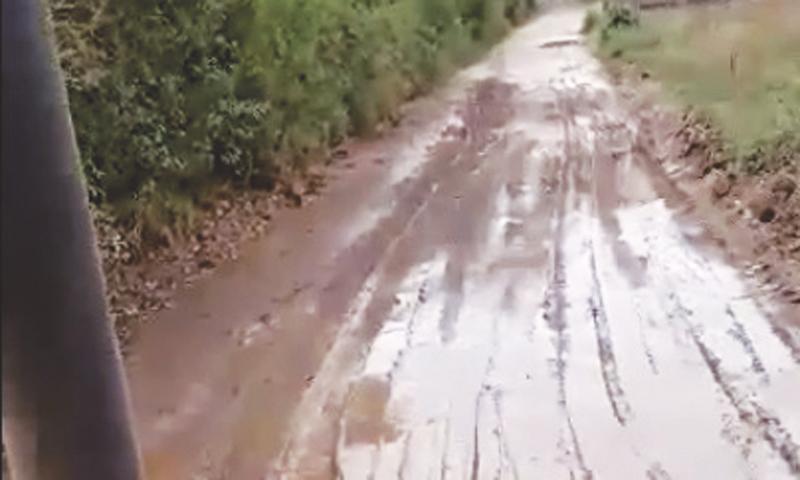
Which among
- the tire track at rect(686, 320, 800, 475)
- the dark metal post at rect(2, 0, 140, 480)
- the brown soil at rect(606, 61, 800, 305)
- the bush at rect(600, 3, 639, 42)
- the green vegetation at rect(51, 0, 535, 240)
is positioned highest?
the dark metal post at rect(2, 0, 140, 480)

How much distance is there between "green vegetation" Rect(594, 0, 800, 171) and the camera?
9516 mm

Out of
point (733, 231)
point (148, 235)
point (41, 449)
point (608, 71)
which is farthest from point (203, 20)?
point (608, 71)

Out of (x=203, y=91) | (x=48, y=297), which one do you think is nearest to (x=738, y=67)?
(x=203, y=91)

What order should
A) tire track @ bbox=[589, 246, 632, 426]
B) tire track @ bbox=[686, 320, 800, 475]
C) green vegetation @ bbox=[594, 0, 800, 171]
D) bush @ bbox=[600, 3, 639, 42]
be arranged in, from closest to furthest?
1. tire track @ bbox=[686, 320, 800, 475]
2. tire track @ bbox=[589, 246, 632, 426]
3. green vegetation @ bbox=[594, 0, 800, 171]
4. bush @ bbox=[600, 3, 639, 42]

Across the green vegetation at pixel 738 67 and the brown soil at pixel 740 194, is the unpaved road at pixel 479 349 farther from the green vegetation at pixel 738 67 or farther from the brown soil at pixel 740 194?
the green vegetation at pixel 738 67

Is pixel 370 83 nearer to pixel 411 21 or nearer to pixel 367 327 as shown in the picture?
pixel 411 21

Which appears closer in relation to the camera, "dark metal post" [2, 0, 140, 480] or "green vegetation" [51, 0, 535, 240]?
"dark metal post" [2, 0, 140, 480]

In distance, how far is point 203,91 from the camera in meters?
9.12

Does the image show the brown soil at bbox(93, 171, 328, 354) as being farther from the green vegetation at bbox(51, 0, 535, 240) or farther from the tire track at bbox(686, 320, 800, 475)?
the tire track at bbox(686, 320, 800, 475)

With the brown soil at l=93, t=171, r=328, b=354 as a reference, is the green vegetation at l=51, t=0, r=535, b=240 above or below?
above

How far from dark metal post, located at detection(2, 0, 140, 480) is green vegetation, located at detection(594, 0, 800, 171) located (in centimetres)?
793

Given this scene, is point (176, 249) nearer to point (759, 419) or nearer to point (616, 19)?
point (759, 419)

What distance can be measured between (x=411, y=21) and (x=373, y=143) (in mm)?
4296

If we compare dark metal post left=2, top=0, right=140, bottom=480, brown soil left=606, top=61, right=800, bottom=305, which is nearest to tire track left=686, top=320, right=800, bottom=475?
brown soil left=606, top=61, right=800, bottom=305
